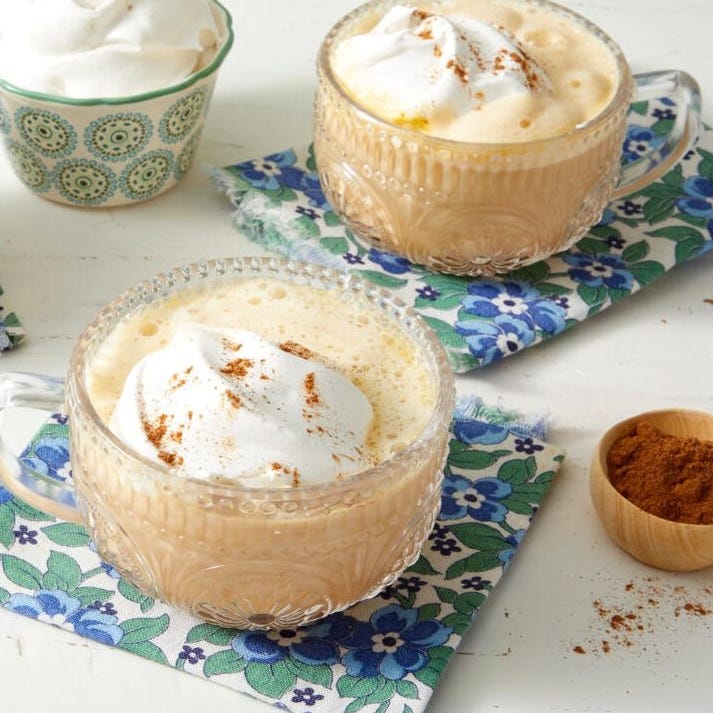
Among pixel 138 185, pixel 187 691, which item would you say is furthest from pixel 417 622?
pixel 138 185

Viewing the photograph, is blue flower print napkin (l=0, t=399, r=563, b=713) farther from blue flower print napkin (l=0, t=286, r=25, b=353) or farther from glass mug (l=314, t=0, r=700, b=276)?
glass mug (l=314, t=0, r=700, b=276)

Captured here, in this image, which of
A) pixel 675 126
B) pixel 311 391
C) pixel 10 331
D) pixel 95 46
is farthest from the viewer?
pixel 675 126

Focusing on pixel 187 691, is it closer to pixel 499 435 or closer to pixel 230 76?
pixel 499 435

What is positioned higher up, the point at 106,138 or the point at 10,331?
the point at 106,138

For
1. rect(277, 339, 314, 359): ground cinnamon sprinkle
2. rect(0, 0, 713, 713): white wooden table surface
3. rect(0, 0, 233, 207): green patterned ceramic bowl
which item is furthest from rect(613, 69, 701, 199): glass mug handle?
rect(277, 339, 314, 359): ground cinnamon sprinkle

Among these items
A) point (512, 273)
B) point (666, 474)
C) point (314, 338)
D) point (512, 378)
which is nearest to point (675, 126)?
point (512, 273)

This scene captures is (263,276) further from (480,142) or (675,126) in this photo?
(675,126)
